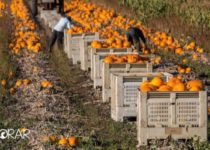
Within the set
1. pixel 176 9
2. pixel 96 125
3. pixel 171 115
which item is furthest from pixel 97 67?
pixel 176 9

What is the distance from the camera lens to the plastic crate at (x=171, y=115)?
8.42 meters

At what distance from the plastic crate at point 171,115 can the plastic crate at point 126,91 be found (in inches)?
55.3

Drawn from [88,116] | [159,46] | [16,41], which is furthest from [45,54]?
[88,116]

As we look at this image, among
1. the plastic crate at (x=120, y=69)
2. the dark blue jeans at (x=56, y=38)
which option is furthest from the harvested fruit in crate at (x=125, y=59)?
the dark blue jeans at (x=56, y=38)

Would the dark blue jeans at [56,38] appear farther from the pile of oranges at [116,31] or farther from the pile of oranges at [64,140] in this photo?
the pile of oranges at [64,140]

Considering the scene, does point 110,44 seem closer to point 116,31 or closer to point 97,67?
point 97,67

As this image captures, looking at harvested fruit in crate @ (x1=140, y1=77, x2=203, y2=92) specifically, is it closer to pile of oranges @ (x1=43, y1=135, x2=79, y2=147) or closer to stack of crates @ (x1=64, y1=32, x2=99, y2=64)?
pile of oranges @ (x1=43, y1=135, x2=79, y2=147)

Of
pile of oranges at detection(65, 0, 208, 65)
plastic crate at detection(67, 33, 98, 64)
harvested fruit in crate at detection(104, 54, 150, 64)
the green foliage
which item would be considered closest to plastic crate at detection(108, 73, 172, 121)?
harvested fruit in crate at detection(104, 54, 150, 64)

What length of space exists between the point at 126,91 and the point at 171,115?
1.59 meters

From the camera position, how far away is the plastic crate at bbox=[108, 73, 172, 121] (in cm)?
988

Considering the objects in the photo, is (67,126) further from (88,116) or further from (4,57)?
(4,57)

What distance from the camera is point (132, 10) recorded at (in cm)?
2748

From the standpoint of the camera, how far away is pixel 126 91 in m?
9.95

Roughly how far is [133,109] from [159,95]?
5.58 feet
